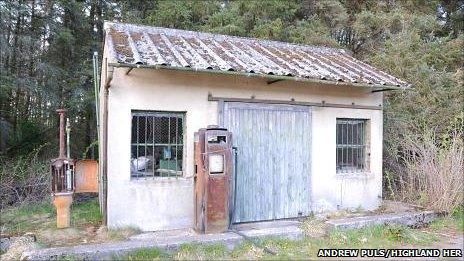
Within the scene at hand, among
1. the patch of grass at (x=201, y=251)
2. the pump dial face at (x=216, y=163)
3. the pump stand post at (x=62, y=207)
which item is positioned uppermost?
the pump dial face at (x=216, y=163)

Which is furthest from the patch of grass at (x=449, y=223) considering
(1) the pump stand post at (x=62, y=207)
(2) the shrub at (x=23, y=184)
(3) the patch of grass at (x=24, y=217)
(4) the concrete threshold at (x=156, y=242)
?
(2) the shrub at (x=23, y=184)

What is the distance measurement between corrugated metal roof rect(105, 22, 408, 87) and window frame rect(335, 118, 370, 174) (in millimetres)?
1081

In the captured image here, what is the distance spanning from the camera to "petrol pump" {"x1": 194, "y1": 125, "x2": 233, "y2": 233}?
261 inches

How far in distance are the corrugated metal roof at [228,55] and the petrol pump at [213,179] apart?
3.97 ft

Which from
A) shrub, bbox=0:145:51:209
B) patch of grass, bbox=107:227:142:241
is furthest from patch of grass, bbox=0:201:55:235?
patch of grass, bbox=107:227:142:241

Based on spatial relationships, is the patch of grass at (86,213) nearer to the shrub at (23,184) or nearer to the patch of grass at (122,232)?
the shrub at (23,184)

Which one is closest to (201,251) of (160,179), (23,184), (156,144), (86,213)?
(160,179)

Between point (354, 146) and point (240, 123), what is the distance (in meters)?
3.02

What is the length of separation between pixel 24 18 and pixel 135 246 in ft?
39.1

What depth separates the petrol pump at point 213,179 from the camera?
6.64 m

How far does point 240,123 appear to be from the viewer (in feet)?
25.2

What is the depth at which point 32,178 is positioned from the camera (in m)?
9.81

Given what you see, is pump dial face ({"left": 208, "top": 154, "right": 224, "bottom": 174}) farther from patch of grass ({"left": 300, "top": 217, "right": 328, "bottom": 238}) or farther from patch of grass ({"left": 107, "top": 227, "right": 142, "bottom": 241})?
patch of grass ({"left": 300, "top": 217, "right": 328, "bottom": 238})

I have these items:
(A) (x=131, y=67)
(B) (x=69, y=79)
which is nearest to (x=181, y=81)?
(A) (x=131, y=67)
